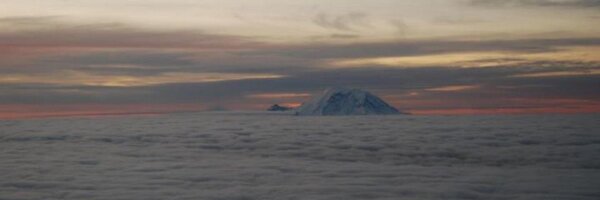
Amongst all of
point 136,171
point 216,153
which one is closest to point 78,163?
point 136,171

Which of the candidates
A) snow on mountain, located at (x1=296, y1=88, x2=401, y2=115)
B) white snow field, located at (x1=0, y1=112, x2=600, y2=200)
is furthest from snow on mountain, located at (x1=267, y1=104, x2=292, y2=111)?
white snow field, located at (x1=0, y1=112, x2=600, y2=200)

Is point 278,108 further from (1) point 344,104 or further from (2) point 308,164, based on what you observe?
(2) point 308,164

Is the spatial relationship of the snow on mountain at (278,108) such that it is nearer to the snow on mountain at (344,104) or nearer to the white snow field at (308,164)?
the snow on mountain at (344,104)

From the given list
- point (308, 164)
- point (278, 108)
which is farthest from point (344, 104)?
point (308, 164)

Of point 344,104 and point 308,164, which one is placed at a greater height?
point 308,164

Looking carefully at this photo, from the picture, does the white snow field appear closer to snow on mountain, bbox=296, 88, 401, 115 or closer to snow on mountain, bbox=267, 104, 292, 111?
snow on mountain, bbox=296, 88, 401, 115

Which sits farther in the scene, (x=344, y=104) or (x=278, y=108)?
(x=278, y=108)

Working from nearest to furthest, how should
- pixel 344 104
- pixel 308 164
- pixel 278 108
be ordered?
pixel 308 164, pixel 344 104, pixel 278 108

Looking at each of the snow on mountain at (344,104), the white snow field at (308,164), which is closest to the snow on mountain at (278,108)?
the snow on mountain at (344,104)
